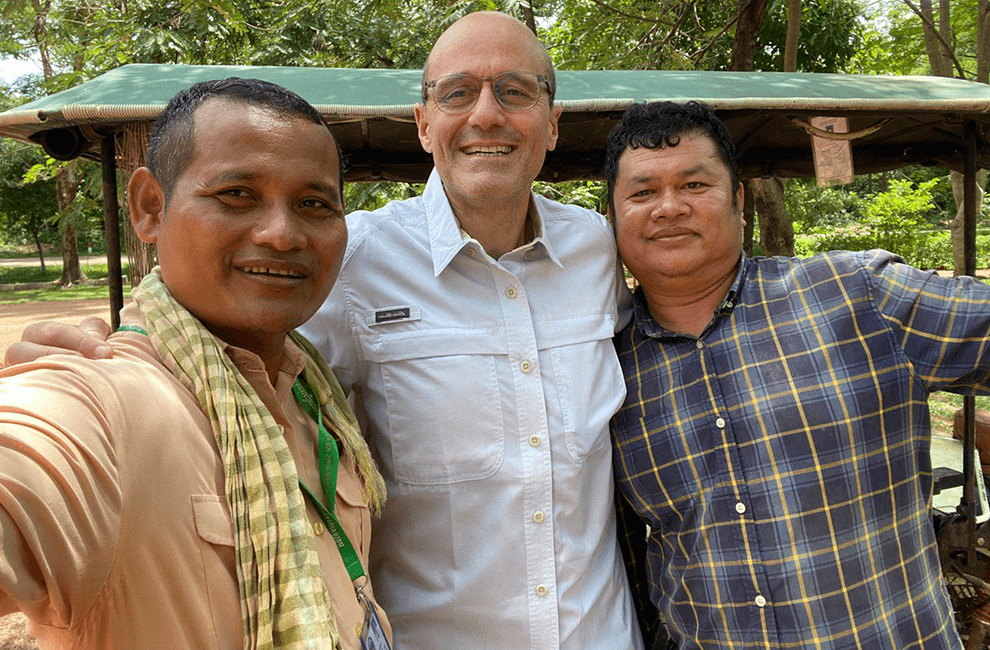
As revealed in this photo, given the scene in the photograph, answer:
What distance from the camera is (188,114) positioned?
1.25 m

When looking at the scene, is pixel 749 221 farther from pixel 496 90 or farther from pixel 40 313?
pixel 40 313

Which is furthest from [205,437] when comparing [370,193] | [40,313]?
[40,313]

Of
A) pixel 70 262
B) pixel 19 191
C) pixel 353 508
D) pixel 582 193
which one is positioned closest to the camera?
pixel 353 508

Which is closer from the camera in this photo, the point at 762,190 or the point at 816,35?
the point at 762,190

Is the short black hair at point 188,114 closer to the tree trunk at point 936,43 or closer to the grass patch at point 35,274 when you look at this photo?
the tree trunk at point 936,43

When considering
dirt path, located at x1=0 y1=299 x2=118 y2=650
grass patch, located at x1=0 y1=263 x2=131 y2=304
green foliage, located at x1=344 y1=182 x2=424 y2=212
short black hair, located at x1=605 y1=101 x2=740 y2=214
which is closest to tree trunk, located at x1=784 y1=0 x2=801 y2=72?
green foliage, located at x1=344 y1=182 x2=424 y2=212

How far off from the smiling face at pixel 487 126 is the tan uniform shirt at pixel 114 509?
1.09m

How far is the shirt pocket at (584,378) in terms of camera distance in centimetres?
191

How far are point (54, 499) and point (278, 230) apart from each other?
0.57m

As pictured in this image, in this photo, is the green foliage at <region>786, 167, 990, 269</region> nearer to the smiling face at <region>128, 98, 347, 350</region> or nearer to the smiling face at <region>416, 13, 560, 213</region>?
the smiling face at <region>416, 13, 560, 213</region>

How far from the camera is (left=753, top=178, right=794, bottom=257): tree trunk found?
22.3 feet

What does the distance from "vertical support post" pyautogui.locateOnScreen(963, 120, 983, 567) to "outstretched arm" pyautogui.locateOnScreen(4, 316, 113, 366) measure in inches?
147

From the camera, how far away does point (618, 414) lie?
2082 millimetres

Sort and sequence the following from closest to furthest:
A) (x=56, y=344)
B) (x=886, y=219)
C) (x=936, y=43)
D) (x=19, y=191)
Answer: (x=56, y=344)
(x=936, y=43)
(x=886, y=219)
(x=19, y=191)
